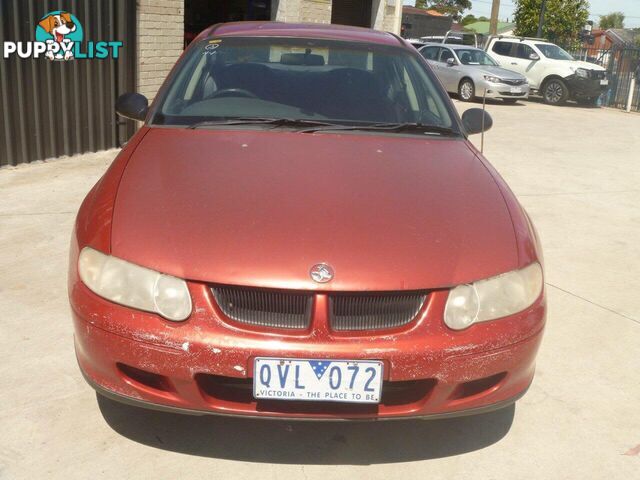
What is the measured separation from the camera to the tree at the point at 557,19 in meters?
31.7

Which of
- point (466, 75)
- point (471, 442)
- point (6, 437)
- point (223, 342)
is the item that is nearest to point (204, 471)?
Result: point (223, 342)

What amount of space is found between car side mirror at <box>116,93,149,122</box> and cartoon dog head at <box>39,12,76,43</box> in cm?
390

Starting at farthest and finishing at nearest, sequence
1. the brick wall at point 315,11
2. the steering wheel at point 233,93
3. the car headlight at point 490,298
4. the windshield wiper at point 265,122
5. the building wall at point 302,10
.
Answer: the brick wall at point 315,11
the building wall at point 302,10
the steering wheel at point 233,93
the windshield wiper at point 265,122
the car headlight at point 490,298

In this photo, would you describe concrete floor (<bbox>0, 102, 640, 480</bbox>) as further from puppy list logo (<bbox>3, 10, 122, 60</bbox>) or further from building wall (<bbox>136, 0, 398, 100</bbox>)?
building wall (<bbox>136, 0, 398, 100</bbox>)

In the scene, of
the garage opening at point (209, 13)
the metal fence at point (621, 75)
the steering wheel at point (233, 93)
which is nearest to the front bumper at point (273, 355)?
the steering wheel at point (233, 93)

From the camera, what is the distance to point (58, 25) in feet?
24.6

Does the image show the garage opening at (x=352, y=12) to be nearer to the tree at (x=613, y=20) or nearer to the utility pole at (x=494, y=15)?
the utility pole at (x=494, y=15)

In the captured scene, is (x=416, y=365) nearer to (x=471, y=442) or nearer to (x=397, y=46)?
(x=471, y=442)

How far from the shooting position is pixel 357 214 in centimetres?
267

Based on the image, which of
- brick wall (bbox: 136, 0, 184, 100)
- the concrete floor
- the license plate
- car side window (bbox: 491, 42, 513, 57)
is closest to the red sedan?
the license plate

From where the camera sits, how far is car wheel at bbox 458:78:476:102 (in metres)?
17.9

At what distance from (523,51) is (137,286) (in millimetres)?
19194

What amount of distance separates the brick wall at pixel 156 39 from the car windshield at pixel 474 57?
1089 cm

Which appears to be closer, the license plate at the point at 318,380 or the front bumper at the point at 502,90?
the license plate at the point at 318,380
